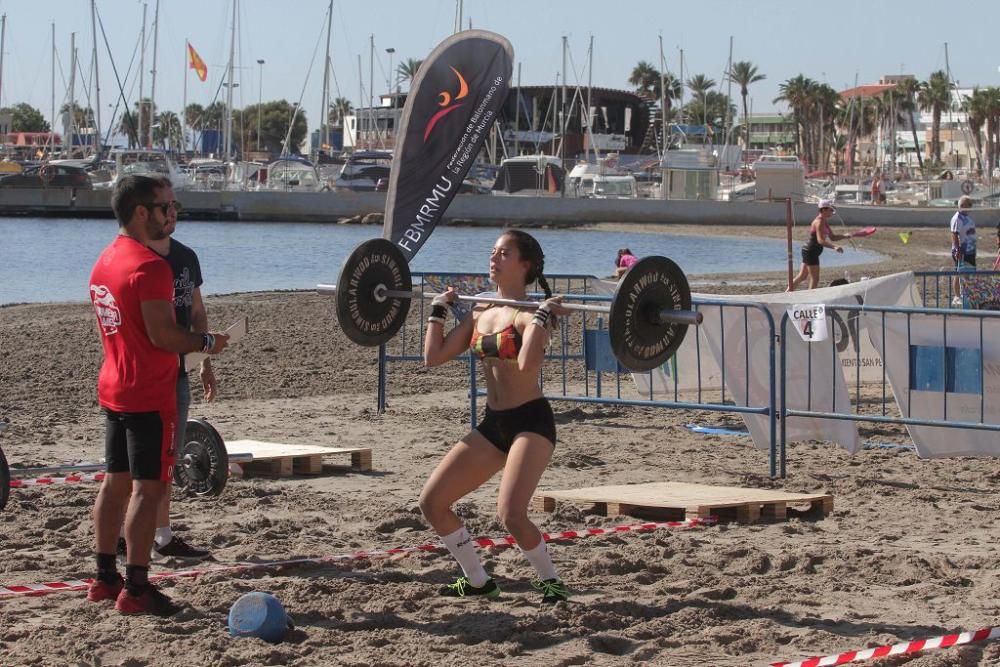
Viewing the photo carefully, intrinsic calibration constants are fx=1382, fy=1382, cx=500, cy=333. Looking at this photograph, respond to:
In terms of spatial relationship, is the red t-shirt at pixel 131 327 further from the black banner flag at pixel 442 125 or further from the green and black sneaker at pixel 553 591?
the black banner flag at pixel 442 125

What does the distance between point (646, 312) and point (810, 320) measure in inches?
137

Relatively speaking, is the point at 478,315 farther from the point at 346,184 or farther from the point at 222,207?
the point at 346,184

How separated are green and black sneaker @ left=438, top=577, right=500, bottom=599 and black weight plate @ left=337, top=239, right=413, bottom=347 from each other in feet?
4.90

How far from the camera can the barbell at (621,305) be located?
6.06 meters

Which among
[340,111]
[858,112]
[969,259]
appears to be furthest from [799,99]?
[969,259]

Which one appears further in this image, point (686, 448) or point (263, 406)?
point (263, 406)

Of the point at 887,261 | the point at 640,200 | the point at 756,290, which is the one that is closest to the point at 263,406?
the point at 756,290

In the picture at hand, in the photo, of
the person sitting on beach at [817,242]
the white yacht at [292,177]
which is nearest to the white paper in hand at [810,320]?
the person sitting on beach at [817,242]

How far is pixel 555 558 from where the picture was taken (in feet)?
23.0

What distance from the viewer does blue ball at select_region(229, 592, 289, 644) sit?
5438 millimetres

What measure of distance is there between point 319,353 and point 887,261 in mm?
26372

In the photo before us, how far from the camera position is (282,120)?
14412cm

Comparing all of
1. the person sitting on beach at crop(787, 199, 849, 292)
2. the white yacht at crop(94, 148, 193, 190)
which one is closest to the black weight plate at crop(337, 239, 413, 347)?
the person sitting on beach at crop(787, 199, 849, 292)

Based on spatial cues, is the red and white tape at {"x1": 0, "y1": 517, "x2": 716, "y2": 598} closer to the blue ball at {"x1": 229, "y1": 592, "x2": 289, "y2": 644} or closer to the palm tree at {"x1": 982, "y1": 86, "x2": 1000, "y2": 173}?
the blue ball at {"x1": 229, "y1": 592, "x2": 289, "y2": 644}
